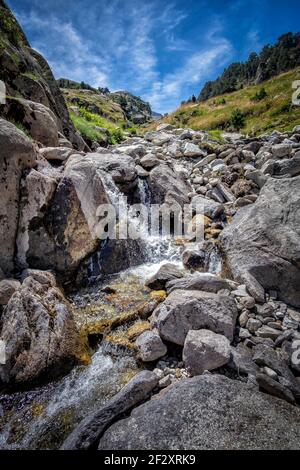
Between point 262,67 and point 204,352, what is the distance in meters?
67.0

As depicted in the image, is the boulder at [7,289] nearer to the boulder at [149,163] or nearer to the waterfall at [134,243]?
the waterfall at [134,243]

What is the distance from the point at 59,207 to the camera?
761 cm

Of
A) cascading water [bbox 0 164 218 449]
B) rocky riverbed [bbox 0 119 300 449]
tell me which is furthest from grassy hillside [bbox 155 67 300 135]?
cascading water [bbox 0 164 218 449]

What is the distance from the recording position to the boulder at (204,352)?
4.49 m

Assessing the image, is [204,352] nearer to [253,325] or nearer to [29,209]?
[253,325]

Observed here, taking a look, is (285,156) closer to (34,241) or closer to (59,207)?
(59,207)

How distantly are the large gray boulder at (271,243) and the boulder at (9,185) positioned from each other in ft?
21.1

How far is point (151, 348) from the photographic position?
510 cm

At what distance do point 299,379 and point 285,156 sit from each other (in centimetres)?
1213

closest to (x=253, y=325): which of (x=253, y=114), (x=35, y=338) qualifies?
(x=35, y=338)

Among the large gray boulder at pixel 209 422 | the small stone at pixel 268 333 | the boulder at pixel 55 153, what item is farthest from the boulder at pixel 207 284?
the boulder at pixel 55 153

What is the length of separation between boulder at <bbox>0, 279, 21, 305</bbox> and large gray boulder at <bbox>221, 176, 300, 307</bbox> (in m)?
5.87

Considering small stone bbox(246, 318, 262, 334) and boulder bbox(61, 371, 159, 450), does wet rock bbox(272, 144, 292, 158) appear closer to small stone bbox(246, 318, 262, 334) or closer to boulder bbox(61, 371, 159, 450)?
small stone bbox(246, 318, 262, 334)
